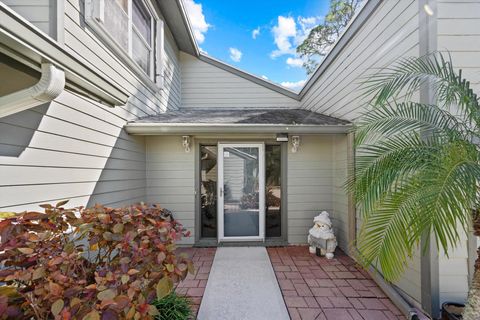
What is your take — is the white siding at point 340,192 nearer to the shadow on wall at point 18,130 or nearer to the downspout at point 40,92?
the downspout at point 40,92

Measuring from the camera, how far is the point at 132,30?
13.1 ft

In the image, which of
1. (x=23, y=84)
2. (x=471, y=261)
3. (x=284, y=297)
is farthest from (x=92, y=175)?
(x=471, y=261)

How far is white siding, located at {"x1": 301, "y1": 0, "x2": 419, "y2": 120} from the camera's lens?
9.11 feet

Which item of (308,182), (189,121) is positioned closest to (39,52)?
(189,121)

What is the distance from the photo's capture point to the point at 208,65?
6.62 m

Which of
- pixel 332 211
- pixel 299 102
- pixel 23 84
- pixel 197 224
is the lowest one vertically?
pixel 197 224

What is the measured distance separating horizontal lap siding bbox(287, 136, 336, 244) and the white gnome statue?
51cm

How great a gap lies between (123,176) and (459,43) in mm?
4576

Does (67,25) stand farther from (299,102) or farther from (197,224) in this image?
(299,102)

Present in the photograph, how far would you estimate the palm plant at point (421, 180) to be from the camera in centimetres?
142

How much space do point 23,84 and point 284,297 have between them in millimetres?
3464

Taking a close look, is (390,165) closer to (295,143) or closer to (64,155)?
(295,143)

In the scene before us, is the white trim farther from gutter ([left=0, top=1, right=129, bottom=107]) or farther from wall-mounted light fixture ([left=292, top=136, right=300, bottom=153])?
gutter ([left=0, top=1, right=129, bottom=107])

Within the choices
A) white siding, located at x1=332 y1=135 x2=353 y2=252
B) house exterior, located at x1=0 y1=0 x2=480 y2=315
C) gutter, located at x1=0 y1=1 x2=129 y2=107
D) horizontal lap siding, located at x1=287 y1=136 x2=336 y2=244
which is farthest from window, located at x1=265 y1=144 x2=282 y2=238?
gutter, located at x1=0 y1=1 x2=129 y2=107
